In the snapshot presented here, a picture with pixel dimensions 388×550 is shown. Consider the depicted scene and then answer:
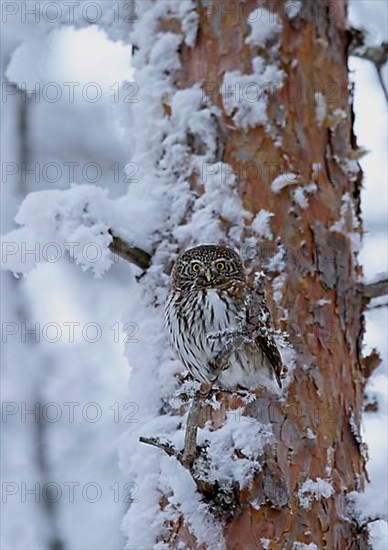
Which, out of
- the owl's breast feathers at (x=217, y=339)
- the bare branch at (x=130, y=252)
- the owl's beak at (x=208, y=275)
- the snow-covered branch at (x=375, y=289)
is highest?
the bare branch at (x=130, y=252)

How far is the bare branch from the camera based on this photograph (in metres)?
2.48

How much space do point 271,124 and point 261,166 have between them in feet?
0.45

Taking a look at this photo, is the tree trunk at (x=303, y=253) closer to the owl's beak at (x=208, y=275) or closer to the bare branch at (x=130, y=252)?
the owl's beak at (x=208, y=275)

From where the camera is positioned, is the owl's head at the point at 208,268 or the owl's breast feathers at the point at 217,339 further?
the owl's head at the point at 208,268

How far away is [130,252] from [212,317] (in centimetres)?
30

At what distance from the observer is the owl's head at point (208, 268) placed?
245 cm

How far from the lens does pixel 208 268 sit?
246cm

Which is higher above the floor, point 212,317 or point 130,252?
point 130,252

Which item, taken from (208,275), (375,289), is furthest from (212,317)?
(375,289)

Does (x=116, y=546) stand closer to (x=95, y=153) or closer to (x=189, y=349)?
(x=189, y=349)

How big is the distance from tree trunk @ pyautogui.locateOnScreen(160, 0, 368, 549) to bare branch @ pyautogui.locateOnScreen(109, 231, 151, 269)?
11.5 inches

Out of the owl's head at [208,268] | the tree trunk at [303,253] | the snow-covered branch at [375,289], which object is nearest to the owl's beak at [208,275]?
the owl's head at [208,268]

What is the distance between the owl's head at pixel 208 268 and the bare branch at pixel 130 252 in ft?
0.37

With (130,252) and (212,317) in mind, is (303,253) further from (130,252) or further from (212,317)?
(130,252)
